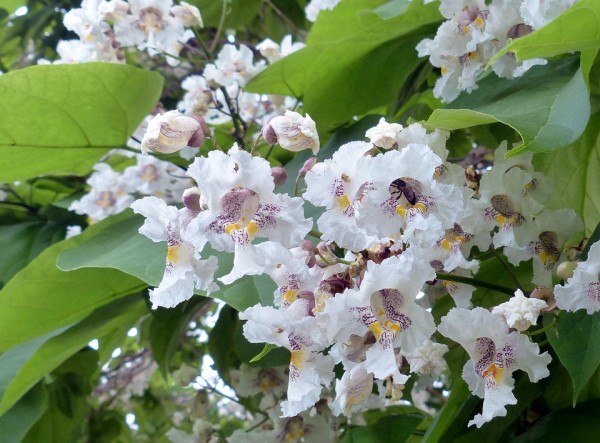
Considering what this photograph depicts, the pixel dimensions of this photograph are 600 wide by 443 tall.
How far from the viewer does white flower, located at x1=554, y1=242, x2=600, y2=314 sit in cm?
56

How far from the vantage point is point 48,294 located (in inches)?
34.2

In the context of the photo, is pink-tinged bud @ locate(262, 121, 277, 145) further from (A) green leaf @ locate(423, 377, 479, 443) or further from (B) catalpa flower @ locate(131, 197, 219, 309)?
(A) green leaf @ locate(423, 377, 479, 443)

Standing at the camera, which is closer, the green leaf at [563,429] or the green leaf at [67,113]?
the green leaf at [563,429]

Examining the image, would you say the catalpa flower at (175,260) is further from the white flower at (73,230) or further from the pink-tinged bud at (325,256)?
the white flower at (73,230)

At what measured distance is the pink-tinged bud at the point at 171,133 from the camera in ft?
1.95

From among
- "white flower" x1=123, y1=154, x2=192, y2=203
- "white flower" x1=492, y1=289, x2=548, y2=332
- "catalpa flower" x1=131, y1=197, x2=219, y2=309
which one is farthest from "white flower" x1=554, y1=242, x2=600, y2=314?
"white flower" x1=123, y1=154, x2=192, y2=203

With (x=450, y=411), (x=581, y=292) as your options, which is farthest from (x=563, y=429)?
(x=581, y=292)

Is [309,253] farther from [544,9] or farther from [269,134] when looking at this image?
[544,9]

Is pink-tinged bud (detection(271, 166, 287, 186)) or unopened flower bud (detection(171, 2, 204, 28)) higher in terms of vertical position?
pink-tinged bud (detection(271, 166, 287, 186))

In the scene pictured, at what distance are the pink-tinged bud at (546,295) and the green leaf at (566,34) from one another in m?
0.18

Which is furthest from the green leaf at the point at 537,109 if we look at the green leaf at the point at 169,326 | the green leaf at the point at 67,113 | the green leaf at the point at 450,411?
the green leaf at the point at 169,326

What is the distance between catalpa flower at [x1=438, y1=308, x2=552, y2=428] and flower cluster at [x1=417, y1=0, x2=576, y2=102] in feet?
0.89

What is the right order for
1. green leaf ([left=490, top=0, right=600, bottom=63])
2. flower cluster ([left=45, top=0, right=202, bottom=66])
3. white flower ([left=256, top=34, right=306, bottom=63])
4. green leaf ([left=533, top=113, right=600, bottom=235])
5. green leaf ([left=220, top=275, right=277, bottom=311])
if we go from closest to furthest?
green leaf ([left=490, top=0, right=600, bottom=63]) → green leaf ([left=220, top=275, right=277, bottom=311]) → green leaf ([left=533, top=113, right=600, bottom=235]) → flower cluster ([left=45, top=0, right=202, bottom=66]) → white flower ([left=256, top=34, right=306, bottom=63])

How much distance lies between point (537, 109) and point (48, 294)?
0.56 m
